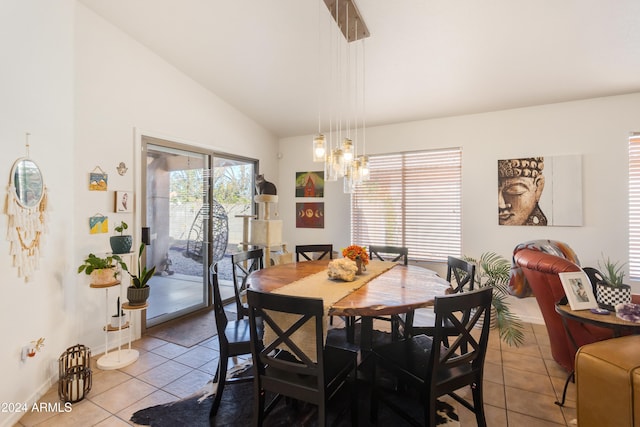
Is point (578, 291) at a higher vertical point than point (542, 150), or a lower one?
lower

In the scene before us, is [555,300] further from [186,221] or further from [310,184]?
[186,221]

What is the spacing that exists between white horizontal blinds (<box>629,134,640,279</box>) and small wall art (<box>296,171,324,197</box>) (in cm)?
362

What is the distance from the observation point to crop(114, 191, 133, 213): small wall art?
9.45ft

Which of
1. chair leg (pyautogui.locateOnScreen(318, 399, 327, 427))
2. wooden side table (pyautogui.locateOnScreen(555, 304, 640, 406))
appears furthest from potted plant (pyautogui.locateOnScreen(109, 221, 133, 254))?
wooden side table (pyautogui.locateOnScreen(555, 304, 640, 406))

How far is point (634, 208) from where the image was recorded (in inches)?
124

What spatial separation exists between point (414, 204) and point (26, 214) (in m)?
3.92

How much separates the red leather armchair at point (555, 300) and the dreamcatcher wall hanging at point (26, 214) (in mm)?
3608

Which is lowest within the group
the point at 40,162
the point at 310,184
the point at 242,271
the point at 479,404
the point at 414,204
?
the point at 479,404

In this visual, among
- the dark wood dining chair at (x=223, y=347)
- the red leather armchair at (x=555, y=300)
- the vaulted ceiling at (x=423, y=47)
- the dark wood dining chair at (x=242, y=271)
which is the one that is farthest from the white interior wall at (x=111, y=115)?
the red leather armchair at (x=555, y=300)

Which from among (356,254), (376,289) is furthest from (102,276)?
(376,289)

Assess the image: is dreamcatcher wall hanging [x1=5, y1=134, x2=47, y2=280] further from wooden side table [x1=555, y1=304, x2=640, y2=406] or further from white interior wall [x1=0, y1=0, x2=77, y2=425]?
wooden side table [x1=555, y1=304, x2=640, y2=406]

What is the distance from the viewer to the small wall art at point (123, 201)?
288 cm

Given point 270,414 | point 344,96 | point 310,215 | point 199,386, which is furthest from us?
point 310,215

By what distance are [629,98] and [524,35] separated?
1.72 metres
